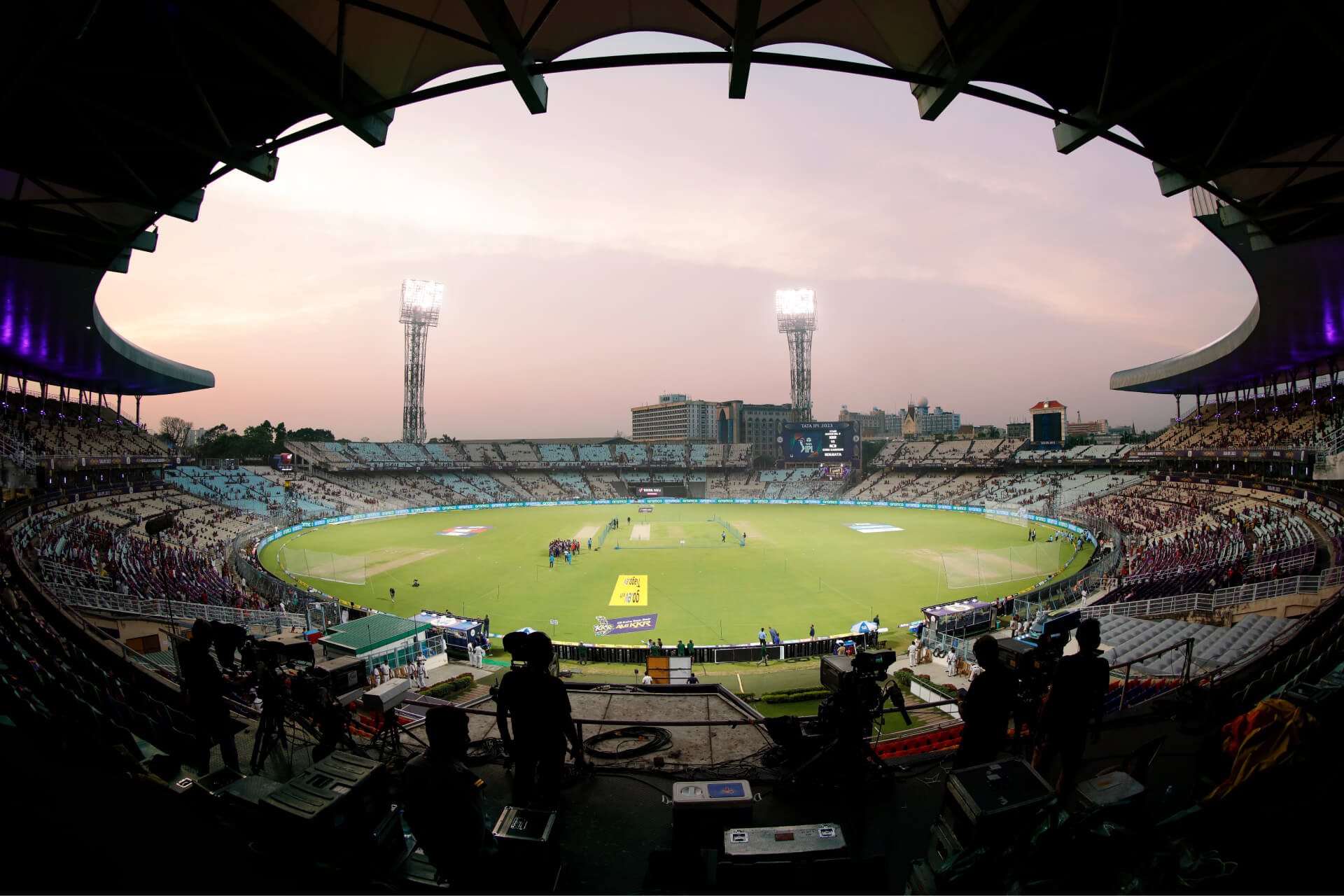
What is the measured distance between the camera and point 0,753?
299 centimetres

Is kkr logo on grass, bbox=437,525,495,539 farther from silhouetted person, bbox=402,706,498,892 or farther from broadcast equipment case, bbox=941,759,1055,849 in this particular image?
broadcast equipment case, bbox=941,759,1055,849

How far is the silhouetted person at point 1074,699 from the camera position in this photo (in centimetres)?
394

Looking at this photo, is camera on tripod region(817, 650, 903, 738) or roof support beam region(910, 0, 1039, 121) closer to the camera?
camera on tripod region(817, 650, 903, 738)

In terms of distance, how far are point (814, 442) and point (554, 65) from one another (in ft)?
208

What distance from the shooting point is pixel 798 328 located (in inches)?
2960

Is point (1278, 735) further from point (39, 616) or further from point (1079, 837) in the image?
point (39, 616)

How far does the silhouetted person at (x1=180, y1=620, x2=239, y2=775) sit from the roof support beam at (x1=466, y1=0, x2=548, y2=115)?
5.21m

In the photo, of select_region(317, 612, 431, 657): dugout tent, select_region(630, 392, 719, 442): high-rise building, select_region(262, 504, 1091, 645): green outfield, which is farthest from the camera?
select_region(630, 392, 719, 442): high-rise building

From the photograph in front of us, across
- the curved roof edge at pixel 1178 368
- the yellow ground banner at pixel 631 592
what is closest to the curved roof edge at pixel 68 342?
the yellow ground banner at pixel 631 592

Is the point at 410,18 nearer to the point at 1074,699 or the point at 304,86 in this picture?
the point at 304,86

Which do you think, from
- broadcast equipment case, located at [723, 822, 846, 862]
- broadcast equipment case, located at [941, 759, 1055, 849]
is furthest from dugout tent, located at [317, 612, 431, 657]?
broadcast equipment case, located at [941, 759, 1055, 849]

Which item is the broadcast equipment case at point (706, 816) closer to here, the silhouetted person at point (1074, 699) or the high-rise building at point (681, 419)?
the silhouetted person at point (1074, 699)

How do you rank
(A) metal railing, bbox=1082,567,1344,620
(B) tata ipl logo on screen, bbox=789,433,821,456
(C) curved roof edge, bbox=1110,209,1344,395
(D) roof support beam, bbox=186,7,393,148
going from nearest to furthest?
(D) roof support beam, bbox=186,7,393,148
(C) curved roof edge, bbox=1110,209,1344,395
(A) metal railing, bbox=1082,567,1344,620
(B) tata ipl logo on screen, bbox=789,433,821,456

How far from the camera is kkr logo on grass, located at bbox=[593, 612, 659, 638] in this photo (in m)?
19.6
